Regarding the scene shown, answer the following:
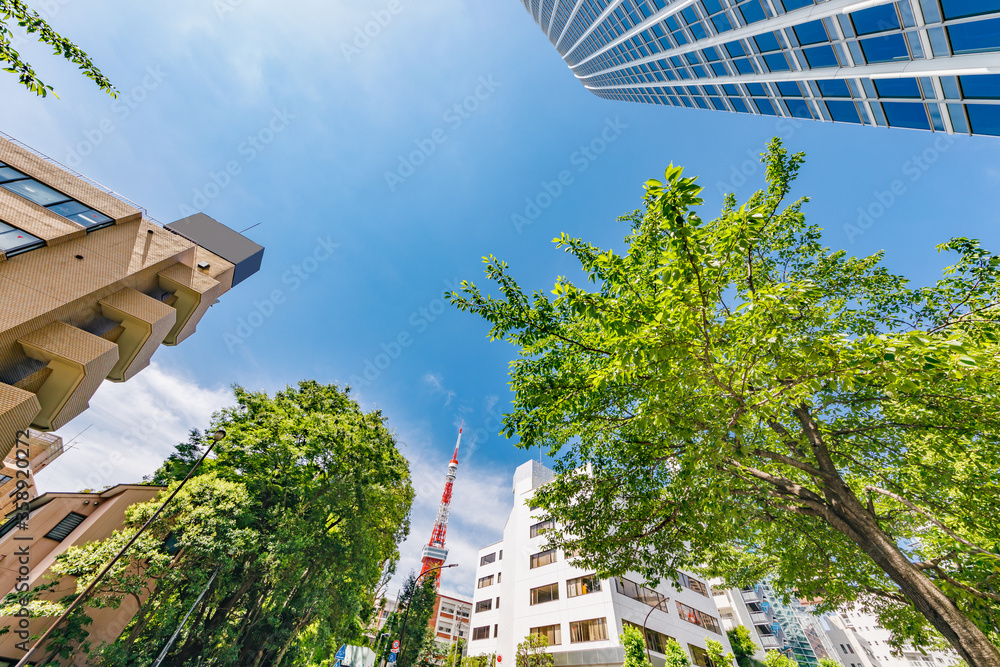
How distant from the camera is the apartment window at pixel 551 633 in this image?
27.8m

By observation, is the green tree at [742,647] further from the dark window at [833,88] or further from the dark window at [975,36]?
the dark window at [975,36]

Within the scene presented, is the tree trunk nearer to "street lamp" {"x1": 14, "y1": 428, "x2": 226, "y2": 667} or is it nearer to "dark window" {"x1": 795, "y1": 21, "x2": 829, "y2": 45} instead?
"dark window" {"x1": 795, "y1": 21, "x2": 829, "y2": 45}

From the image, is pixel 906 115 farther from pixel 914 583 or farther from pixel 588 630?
pixel 588 630

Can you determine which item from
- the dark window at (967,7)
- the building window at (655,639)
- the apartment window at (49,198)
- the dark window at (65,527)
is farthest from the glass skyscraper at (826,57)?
the dark window at (65,527)

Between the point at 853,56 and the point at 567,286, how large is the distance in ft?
64.4

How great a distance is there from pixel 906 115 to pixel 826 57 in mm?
4745

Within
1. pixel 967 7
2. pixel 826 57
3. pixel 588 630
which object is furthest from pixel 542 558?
pixel 967 7

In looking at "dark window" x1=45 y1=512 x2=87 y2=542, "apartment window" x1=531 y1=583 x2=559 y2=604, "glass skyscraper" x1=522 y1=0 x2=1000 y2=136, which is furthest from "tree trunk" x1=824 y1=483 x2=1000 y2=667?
"apartment window" x1=531 y1=583 x2=559 y2=604

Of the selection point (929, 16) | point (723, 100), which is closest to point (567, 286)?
point (929, 16)

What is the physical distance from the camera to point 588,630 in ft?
87.0

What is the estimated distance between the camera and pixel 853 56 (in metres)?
15.0

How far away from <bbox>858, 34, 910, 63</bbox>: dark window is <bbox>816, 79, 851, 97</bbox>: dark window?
1.80m

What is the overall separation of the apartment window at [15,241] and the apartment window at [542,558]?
36858 mm

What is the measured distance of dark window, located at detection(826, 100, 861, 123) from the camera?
16.6 meters
